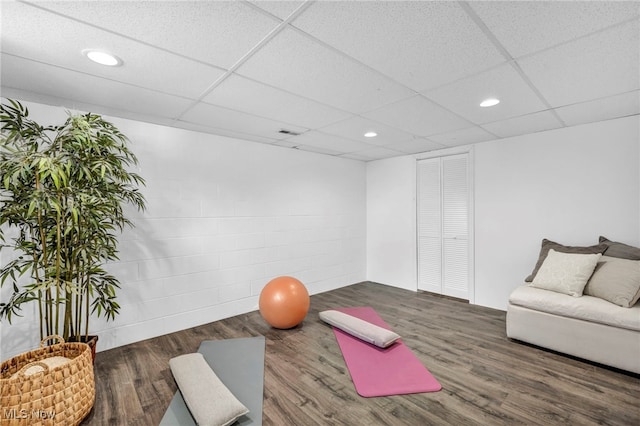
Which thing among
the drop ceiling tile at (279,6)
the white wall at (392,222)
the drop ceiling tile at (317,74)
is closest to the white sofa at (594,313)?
the white wall at (392,222)

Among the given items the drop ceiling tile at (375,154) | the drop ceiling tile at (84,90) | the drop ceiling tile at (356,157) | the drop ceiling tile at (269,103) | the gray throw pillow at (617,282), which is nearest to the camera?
the drop ceiling tile at (84,90)

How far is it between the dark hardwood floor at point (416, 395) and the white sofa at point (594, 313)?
0.13 metres

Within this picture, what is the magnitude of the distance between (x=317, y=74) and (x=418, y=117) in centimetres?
147

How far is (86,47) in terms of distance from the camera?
178 cm

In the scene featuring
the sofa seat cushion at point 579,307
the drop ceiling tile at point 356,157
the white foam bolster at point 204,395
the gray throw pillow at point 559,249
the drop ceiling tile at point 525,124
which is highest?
the drop ceiling tile at point 525,124

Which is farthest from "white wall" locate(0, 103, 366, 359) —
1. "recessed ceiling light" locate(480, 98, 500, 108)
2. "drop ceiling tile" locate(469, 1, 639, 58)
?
"drop ceiling tile" locate(469, 1, 639, 58)

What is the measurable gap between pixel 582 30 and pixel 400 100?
127 centimetres

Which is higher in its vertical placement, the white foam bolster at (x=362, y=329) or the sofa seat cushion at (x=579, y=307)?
the sofa seat cushion at (x=579, y=307)

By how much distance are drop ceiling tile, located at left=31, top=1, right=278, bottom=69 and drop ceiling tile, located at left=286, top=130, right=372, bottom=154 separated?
78.5 inches

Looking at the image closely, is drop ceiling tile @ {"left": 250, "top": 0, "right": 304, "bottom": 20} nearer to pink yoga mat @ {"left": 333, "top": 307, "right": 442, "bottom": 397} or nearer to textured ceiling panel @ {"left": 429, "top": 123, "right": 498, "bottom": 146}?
pink yoga mat @ {"left": 333, "top": 307, "right": 442, "bottom": 397}

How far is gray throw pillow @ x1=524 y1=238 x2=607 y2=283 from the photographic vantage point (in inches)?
122

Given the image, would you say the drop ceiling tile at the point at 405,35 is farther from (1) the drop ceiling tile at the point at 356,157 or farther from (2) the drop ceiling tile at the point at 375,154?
(1) the drop ceiling tile at the point at 356,157

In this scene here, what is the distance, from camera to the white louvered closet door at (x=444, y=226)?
4.45 meters

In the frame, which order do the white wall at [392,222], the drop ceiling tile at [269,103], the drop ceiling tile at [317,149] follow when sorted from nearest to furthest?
the drop ceiling tile at [269,103]
the drop ceiling tile at [317,149]
the white wall at [392,222]
